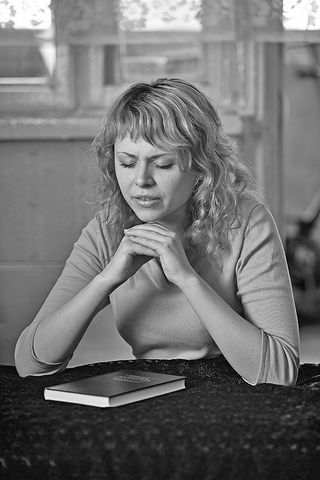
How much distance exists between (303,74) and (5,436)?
169 inches

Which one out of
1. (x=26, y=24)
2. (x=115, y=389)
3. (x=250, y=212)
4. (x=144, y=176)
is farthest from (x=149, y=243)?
(x=26, y=24)

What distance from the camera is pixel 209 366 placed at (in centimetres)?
167

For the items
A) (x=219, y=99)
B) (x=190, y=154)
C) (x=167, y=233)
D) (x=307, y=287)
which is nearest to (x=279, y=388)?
(x=167, y=233)

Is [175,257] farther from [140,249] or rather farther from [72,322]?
[72,322]

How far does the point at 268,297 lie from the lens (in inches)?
66.5

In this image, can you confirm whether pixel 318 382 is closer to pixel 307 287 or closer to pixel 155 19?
pixel 155 19

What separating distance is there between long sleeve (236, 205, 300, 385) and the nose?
25 centimetres

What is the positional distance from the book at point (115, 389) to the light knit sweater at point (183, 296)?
1.03 feet

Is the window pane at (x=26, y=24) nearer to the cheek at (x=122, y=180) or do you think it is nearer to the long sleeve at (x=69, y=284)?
the long sleeve at (x=69, y=284)

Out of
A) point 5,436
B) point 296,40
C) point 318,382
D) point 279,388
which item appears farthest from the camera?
point 296,40

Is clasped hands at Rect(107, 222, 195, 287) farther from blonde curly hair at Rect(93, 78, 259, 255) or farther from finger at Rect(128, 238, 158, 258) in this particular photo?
blonde curly hair at Rect(93, 78, 259, 255)

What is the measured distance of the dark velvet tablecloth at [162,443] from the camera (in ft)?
3.76

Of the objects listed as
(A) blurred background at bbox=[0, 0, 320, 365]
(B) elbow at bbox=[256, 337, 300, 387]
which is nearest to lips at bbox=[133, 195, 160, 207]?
(B) elbow at bbox=[256, 337, 300, 387]

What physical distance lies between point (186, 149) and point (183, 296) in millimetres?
302
